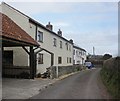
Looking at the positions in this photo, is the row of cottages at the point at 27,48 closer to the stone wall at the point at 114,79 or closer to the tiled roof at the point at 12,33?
the tiled roof at the point at 12,33

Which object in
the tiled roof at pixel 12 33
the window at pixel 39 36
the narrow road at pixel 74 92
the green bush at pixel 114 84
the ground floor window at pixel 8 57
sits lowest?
the narrow road at pixel 74 92

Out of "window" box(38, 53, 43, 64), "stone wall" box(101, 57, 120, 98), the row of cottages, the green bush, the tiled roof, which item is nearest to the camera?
the green bush

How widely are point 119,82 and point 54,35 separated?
25.9 m

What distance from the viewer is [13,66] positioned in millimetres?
26641

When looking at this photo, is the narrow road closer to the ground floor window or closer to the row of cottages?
the row of cottages

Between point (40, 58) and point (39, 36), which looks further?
point (40, 58)

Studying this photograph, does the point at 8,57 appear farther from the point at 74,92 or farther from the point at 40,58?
the point at 74,92

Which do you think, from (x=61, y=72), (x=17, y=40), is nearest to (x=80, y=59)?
(x=61, y=72)

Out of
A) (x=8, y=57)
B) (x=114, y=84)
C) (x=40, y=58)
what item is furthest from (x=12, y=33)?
(x=40, y=58)

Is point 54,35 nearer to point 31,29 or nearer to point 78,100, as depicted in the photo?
point 31,29

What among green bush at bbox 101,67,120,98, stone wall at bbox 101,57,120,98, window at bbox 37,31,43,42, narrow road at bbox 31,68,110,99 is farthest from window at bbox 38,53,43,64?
green bush at bbox 101,67,120,98

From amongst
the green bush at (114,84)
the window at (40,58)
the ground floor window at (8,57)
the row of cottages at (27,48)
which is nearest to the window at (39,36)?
the row of cottages at (27,48)

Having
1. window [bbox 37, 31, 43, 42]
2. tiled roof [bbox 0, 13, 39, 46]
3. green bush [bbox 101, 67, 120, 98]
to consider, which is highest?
window [bbox 37, 31, 43, 42]

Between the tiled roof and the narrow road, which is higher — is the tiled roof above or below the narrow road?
above
